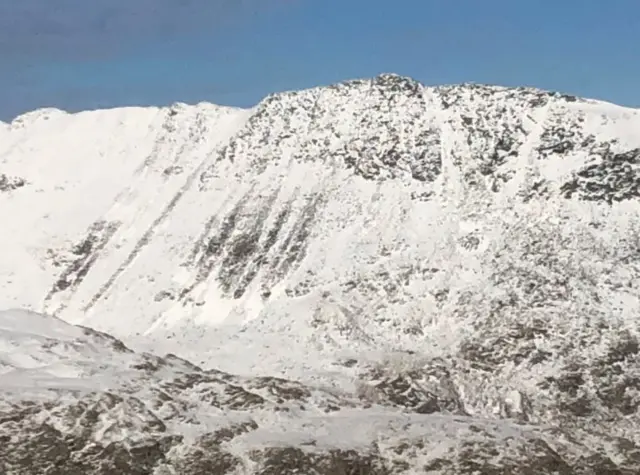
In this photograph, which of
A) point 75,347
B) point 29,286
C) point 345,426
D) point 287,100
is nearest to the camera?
point 345,426

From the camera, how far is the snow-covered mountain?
243 feet

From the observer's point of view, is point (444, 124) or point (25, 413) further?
point (444, 124)

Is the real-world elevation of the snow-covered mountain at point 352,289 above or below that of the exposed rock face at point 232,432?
above

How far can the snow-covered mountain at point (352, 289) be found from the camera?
243 feet

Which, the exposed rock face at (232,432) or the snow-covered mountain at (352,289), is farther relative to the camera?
the snow-covered mountain at (352,289)

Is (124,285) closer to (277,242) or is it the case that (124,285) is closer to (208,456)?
(277,242)

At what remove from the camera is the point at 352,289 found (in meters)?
138

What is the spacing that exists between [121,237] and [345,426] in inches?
4273

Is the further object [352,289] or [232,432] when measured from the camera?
[352,289]

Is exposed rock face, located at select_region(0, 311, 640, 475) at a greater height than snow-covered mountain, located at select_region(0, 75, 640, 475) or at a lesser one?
lesser

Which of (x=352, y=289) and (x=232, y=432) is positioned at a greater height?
(x=352, y=289)

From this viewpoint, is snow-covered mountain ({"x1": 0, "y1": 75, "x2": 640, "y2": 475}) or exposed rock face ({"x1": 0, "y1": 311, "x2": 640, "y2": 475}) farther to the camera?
snow-covered mountain ({"x1": 0, "y1": 75, "x2": 640, "y2": 475})

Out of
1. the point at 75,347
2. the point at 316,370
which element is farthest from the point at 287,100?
the point at 75,347

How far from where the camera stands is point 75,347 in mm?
93375
